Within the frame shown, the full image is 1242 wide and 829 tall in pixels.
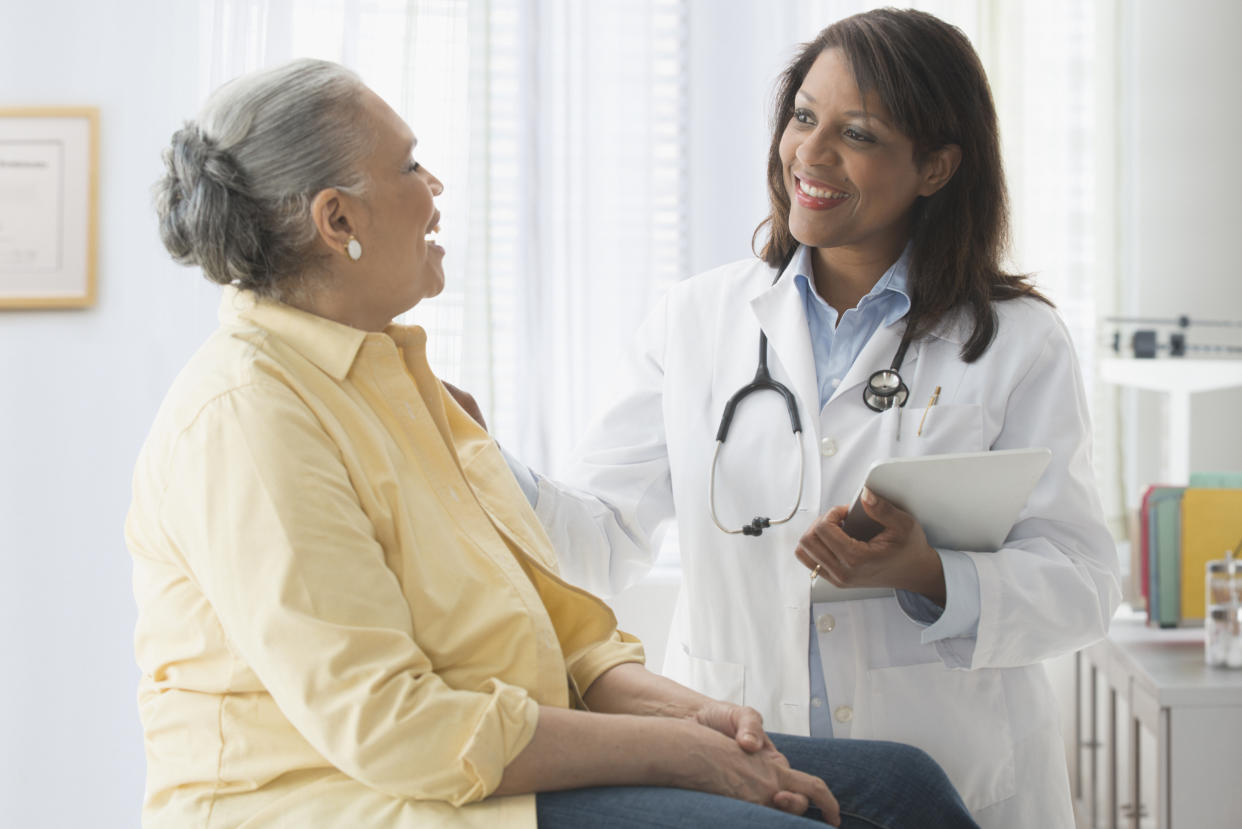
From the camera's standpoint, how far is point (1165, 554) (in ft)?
7.18

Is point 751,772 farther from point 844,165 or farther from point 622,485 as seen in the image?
point 844,165

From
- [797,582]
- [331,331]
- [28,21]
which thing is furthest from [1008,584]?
[28,21]

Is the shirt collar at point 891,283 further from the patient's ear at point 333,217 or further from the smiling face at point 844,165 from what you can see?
the patient's ear at point 333,217

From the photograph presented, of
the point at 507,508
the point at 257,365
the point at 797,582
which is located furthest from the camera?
the point at 797,582

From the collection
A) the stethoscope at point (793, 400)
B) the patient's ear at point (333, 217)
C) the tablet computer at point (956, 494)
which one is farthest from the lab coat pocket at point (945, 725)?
the patient's ear at point (333, 217)


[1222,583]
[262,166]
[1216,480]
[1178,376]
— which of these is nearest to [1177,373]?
[1178,376]

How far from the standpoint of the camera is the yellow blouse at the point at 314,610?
956 mm

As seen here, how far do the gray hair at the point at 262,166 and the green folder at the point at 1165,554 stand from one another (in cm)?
174

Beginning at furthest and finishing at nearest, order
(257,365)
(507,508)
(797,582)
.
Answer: (797,582), (507,508), (257,365)

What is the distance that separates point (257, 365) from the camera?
104cm

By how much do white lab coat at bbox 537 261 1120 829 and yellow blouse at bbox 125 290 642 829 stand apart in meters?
0.45

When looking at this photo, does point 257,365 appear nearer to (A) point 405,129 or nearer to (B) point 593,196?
(A) point 405,129

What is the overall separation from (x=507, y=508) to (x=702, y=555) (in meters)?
0.37

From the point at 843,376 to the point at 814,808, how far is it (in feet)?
2.08
